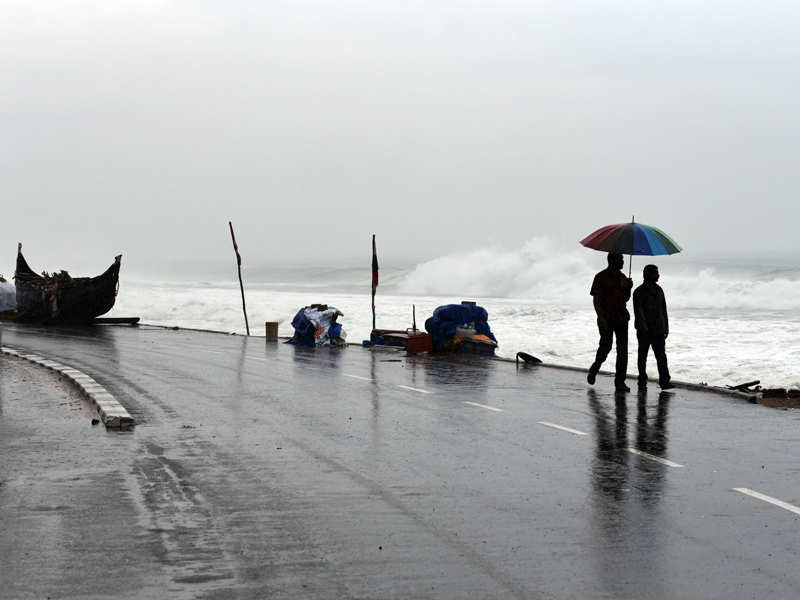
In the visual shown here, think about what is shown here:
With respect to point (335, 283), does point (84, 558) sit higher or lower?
lower

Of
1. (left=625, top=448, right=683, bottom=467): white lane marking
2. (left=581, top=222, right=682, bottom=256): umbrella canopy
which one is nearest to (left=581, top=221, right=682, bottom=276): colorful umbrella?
(left=581, top=222, right=682, bottom=256): umbrella canopy

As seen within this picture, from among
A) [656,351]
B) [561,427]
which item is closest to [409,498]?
[561,427]

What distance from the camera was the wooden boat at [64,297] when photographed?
128 feet

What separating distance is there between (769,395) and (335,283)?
354 feet

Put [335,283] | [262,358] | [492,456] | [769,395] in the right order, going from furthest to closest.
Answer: [335,283] → [262,358] → [769,395] → [492,456]

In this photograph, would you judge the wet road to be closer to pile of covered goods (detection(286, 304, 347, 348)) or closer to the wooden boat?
pile of covered goods (detection(286, 304, 347, 348))

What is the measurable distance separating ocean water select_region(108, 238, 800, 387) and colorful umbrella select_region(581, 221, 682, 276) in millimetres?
8914

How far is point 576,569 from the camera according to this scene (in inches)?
235

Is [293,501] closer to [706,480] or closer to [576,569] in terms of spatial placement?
[576,569]

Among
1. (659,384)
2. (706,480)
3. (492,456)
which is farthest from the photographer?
(659,384)

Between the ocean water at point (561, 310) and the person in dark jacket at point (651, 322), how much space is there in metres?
9.06

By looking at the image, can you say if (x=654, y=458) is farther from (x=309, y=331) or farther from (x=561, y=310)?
(x=561, y=310)

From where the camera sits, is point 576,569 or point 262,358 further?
point 262,358

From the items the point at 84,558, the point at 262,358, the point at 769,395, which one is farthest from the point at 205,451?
the point at 262,358
